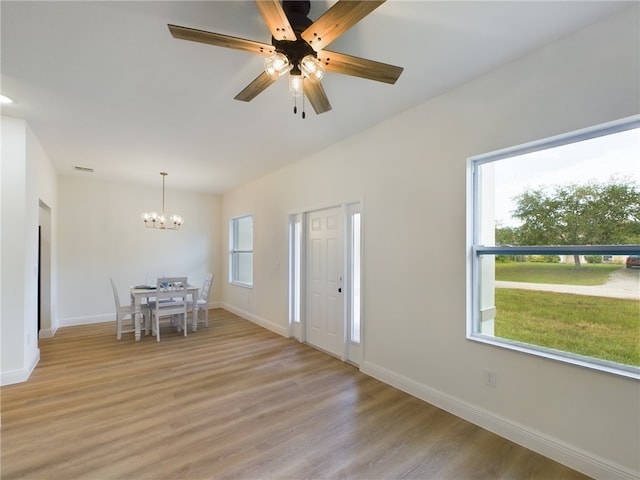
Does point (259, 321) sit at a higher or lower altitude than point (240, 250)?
lower

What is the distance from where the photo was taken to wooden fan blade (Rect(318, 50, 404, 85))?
1.67 m

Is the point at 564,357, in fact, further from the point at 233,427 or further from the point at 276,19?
the point at 276,19

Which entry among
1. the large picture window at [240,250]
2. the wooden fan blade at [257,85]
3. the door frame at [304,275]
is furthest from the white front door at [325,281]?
the large picture window at [240,250]

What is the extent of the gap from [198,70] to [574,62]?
2663mm

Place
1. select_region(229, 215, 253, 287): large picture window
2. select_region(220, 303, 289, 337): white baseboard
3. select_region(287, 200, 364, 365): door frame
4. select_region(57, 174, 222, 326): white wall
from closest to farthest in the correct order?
select_region(287, 200, 364, 365): door frame
select_region(220, 303, 289, 337): white baseboard
select_region(57, 174, 222, 326): white wall
select_region(229, 215, 253, 287): large picture window

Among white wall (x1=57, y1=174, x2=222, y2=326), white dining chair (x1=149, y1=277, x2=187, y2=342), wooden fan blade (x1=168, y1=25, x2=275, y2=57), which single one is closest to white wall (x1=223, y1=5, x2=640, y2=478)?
wooden fan blade (x1=168, y1=25, x2=275, y2=57)

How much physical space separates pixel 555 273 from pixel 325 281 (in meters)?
2.60

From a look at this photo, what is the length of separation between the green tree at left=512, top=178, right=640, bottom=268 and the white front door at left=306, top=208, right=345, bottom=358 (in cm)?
203

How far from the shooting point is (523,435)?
6.79 feet

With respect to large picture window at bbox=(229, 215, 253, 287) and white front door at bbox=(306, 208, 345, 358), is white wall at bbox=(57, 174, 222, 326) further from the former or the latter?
white front door at bbox=(306, 208, 345, 358)

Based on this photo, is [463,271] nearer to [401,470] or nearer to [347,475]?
[401,470]

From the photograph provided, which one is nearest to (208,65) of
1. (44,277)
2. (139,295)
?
(139,295)

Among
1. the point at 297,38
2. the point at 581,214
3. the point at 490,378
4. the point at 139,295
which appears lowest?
the point at 490,378

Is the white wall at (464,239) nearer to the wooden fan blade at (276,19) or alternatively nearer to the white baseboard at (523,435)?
the white baseboard at (523,435)
